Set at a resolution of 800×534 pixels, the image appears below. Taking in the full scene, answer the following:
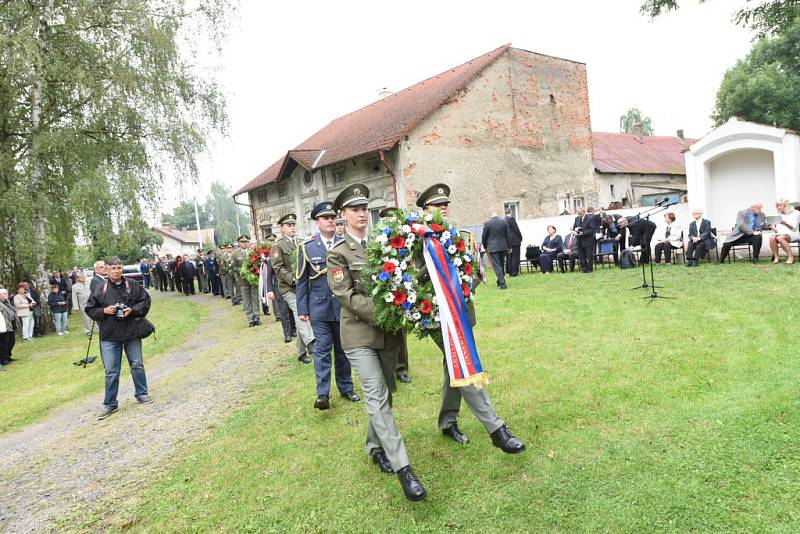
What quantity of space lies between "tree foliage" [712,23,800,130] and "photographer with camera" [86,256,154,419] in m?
41.4

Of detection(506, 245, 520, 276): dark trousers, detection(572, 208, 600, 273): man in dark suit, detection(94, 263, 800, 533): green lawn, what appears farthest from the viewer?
detection(506, 245, 520, 276): dark trousers

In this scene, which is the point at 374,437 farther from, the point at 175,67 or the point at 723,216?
the point at 175,67

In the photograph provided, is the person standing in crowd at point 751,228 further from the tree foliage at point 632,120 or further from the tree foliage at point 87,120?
the tree foliage at point 632,120

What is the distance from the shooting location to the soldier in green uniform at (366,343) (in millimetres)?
4055

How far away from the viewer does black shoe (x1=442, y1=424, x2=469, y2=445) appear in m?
4.80

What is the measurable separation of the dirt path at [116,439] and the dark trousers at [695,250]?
1057 centimetres

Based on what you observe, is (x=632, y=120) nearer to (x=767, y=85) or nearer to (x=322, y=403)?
(x=767, y=85)

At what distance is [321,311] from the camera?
6355 millimetres

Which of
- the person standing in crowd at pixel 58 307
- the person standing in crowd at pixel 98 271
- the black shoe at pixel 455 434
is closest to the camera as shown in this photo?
the black shoe at pixel 455 434

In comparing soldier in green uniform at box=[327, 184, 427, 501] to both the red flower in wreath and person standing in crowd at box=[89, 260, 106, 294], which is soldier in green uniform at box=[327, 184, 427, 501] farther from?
person standing in crowd at box=[89, 260, 106, 294]

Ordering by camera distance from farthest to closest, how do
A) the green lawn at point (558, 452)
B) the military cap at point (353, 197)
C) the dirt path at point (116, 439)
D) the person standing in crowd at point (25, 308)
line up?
the person standing in crowd at point (25, 308) → the dirt path at point (116, 439) → the military cap at point (353, 197) → the green lawn at point (558, 452)

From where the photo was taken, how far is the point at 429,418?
5465 mm

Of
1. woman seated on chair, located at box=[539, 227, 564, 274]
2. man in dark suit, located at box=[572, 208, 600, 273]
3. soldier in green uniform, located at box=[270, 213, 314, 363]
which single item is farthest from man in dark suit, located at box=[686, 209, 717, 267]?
soldier in green uniform, located at box=[270, 213, 314, 363]

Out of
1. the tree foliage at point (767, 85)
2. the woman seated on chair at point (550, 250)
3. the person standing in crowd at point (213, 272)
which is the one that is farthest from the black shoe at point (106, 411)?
the tree foliage at point (767, 85)
